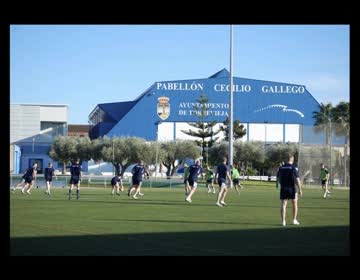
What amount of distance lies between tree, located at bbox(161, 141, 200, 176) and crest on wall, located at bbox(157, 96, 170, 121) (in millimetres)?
8514

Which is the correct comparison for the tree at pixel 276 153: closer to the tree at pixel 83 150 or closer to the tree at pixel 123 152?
the tree at pixel 123 152

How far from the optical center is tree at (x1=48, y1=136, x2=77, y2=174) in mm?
80375

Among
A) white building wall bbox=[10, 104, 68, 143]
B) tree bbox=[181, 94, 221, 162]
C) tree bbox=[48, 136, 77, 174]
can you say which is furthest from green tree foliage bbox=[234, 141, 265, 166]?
white building wall bbox=[10, 104, 68, 143]

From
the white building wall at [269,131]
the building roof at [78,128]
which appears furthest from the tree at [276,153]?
the building roof at [78,128]

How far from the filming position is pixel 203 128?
278 ft

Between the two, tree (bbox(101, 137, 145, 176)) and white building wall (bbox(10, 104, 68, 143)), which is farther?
white building wall (bbox(10, 104, 68, 143))

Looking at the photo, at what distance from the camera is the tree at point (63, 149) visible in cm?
8038

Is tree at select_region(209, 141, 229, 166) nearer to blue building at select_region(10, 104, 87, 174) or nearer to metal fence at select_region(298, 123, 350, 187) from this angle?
blue building at select_region(10, 104, 87, 174)

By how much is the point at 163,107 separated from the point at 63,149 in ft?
53.2
